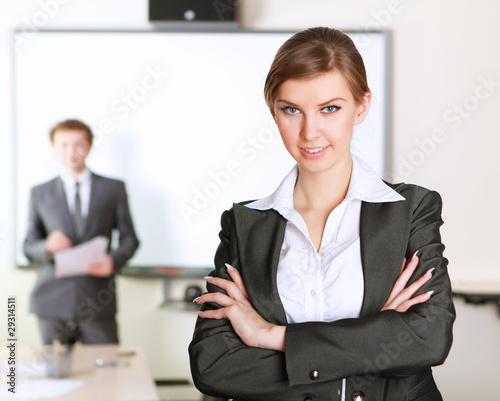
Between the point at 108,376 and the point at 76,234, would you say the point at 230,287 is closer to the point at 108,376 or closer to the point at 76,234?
the point at 108,376

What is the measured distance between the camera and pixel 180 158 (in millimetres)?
4121

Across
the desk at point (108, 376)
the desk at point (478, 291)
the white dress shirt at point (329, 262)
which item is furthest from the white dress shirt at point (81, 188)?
the white dress shirt at point (329, 262)

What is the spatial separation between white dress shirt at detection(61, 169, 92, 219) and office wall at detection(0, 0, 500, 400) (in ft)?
1.25

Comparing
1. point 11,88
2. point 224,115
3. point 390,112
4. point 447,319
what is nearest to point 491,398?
point 390,112

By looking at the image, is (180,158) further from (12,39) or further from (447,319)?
(447,319)

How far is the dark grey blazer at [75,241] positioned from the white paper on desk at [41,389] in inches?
56.8

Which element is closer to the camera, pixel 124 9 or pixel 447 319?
pixel 447 319

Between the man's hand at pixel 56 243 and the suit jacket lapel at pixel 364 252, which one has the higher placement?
the suit jacket lapel at pixel 364 252

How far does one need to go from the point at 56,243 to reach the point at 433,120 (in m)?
2.57

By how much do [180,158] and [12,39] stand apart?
4.51 feet

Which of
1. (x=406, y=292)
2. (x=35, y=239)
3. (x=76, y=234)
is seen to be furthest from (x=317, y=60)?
(x=35, y=239)

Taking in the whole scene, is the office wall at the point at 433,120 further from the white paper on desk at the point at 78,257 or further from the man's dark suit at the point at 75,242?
the white paper on desk at the point at 78,257

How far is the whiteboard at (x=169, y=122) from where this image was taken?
4.09m

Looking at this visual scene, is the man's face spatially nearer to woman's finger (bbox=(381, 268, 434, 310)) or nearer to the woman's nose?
the woman's nose
